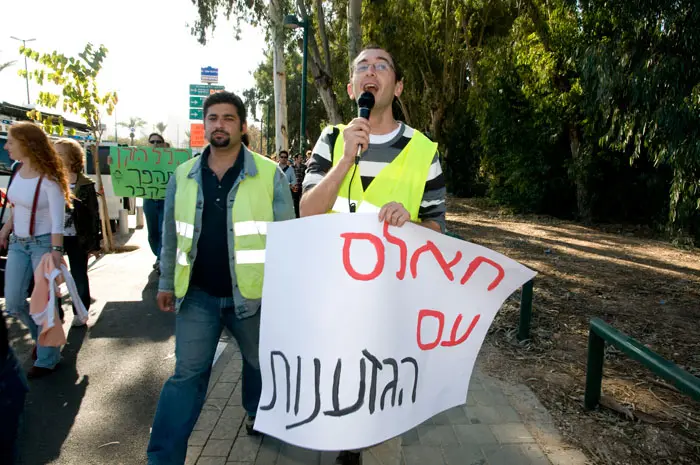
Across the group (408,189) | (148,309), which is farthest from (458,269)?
(148,309)

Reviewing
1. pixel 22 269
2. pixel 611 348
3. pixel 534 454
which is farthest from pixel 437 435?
pixel 22 269

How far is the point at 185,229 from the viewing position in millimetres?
2838

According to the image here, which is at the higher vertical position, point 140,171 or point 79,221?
point 140,171

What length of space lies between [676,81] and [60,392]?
755cm

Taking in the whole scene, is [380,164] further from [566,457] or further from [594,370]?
[594,370]

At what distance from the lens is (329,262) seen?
1.86m

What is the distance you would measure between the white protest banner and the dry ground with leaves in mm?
1887

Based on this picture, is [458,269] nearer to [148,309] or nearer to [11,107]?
[148,309]

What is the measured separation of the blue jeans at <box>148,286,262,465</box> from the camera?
8.60 ft

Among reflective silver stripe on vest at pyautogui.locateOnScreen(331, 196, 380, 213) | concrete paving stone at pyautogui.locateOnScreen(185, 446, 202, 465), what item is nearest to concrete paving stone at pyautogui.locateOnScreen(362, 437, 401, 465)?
concrete paving stone at pyautogui.locateOnScreen(185, 446, 202, 465)

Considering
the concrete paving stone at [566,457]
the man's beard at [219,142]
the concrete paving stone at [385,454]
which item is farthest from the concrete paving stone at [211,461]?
the concrete paving stone at [566,457]

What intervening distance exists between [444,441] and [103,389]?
2635 mm

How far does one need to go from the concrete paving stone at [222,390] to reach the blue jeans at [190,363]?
105 cm

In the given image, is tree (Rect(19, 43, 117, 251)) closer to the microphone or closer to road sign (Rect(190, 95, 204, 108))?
road sign (Rect(190, 95, 204, 108))
